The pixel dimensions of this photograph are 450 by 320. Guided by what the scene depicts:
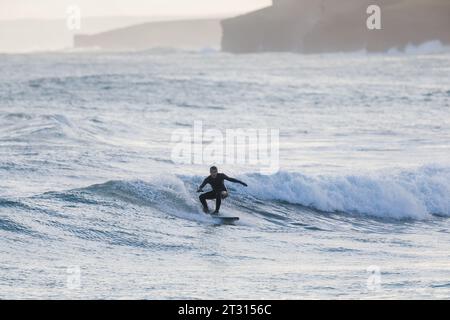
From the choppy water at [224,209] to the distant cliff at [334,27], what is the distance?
381 ft

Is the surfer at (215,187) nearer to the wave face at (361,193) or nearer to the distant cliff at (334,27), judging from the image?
the wave face at (361,193)

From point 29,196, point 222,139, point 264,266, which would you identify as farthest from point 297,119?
point 264,266

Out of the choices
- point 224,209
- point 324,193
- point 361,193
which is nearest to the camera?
point 224,209

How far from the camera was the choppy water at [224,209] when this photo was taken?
13.5 metres

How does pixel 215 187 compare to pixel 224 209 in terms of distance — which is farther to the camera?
pixel 224 209

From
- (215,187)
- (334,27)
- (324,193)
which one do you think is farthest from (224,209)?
(334,27)

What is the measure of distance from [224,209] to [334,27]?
15112 centimetres

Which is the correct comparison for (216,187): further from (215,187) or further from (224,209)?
(224,209)

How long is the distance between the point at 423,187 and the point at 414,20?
140m

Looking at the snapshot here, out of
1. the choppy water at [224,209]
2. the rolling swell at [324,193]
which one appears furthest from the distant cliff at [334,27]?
the rolling swell at [324,193]

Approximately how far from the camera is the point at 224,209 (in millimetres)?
21312

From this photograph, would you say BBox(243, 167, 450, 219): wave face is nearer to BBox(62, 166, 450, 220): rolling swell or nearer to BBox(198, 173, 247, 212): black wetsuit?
BBox(62, 166, 450, 220): rolling swell

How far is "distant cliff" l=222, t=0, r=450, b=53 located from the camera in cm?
15525
